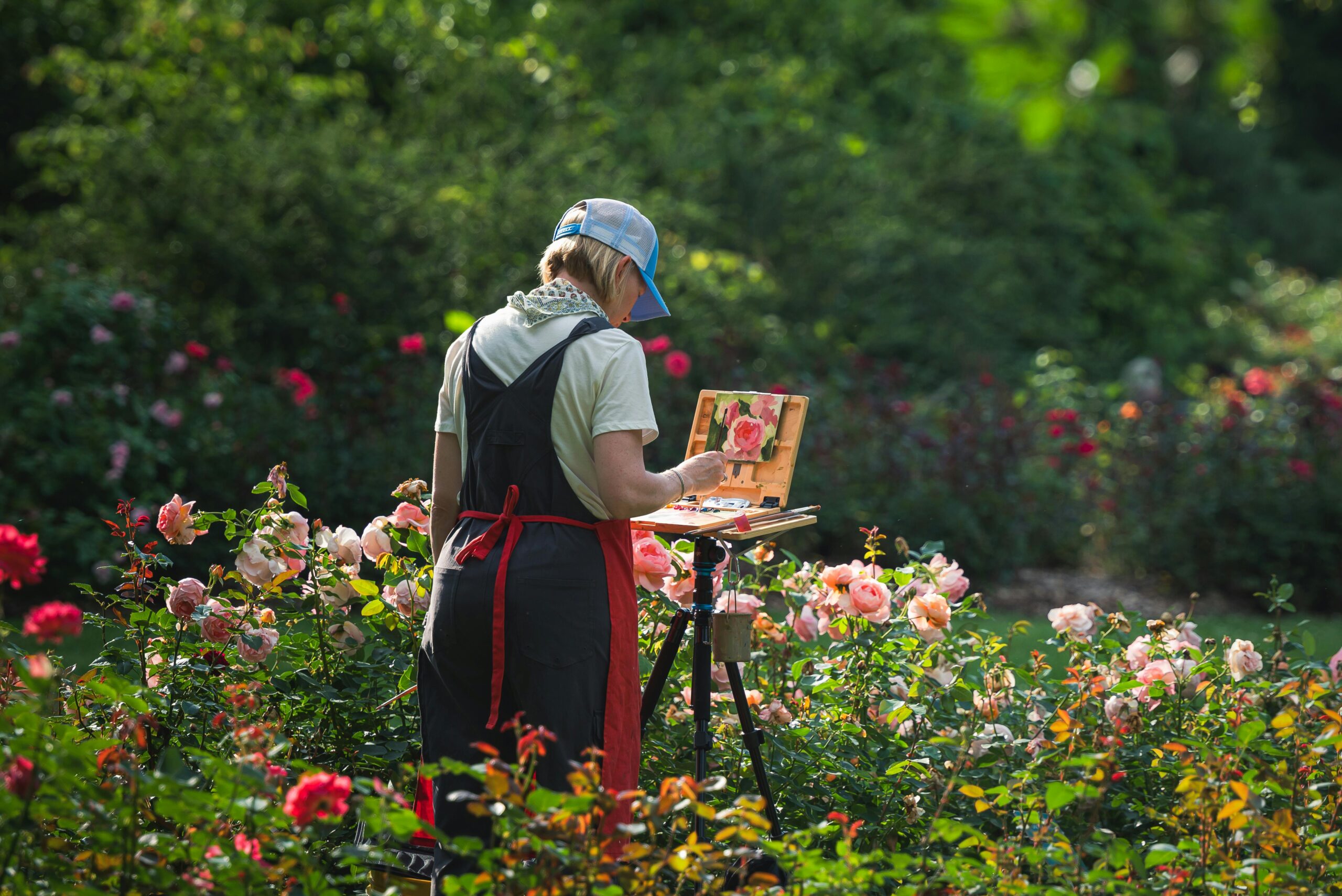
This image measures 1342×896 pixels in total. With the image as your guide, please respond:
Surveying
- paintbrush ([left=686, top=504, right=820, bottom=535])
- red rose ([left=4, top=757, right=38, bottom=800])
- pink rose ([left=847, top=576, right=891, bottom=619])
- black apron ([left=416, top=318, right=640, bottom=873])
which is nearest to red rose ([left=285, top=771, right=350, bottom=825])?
red rose ([left=4, top=757, right=38, bottom=800])

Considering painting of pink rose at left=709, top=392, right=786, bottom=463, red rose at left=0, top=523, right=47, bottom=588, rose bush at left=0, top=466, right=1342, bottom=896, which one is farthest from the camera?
painting of pink rose at left=709, top=392, right=786, bottom=463

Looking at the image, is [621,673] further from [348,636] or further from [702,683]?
[348,636]

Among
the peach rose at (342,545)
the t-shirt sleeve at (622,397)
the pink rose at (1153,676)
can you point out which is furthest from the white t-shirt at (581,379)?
the pink rose at (1153,676)

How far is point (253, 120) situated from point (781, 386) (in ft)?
14.7

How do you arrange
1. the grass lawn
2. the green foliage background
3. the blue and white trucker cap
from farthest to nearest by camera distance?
the green foliage background → the grass lawn → the blue and white trucker cap

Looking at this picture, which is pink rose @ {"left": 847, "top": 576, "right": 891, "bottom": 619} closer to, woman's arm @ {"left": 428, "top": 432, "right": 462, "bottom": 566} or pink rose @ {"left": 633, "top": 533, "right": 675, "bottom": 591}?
pink rose @ {"left": 633, "top": 533, "right": 675, "bottom": 591}

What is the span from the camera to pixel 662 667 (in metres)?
2.53

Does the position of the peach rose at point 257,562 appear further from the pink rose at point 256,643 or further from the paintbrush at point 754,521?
the paintbrush at point 754,521

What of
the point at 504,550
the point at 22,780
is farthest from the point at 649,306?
the point at 22,780

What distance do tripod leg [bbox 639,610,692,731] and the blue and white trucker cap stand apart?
2.37ft

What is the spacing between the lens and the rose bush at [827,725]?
6.41 feet

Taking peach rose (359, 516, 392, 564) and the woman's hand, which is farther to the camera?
peach rose (359, 516, 392, 564)

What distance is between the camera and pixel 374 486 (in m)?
5.95

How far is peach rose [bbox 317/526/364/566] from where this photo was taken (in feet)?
9.07
